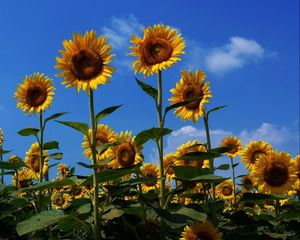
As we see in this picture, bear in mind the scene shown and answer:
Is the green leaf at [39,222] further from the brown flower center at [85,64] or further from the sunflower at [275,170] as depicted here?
the sunflower at [275,170]

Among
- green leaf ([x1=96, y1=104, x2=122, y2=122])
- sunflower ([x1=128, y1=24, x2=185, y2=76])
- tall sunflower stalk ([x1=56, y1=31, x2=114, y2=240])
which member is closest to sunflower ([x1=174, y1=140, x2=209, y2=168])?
sunflower ([x1=128, y1=24, x2=185, y2=76])

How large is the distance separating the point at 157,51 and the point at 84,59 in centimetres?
100

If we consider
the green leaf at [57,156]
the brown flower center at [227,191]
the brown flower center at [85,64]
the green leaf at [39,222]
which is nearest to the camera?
the green leaf at [39,222]

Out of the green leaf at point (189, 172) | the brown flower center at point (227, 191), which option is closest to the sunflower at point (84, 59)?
the green leaf at point (189, 172)

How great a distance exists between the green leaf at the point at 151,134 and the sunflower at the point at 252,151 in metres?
3.76

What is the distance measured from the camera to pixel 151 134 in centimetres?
470

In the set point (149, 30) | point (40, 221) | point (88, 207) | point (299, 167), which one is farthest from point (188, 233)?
point (299, 167)

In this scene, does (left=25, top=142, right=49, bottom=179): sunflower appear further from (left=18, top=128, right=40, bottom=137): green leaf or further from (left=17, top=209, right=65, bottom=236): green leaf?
(left=17, top=209, right=65, bottom=236): green leaf

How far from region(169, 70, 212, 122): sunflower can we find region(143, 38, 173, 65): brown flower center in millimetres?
636

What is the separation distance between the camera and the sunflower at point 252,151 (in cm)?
824

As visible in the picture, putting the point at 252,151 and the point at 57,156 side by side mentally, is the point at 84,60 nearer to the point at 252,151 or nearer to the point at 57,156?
the point at 57,156

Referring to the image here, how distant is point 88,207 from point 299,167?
4665 mm

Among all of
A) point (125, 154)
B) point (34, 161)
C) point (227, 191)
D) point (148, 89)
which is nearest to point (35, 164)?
point (34, 161)

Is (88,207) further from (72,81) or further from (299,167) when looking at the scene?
(299,167)
